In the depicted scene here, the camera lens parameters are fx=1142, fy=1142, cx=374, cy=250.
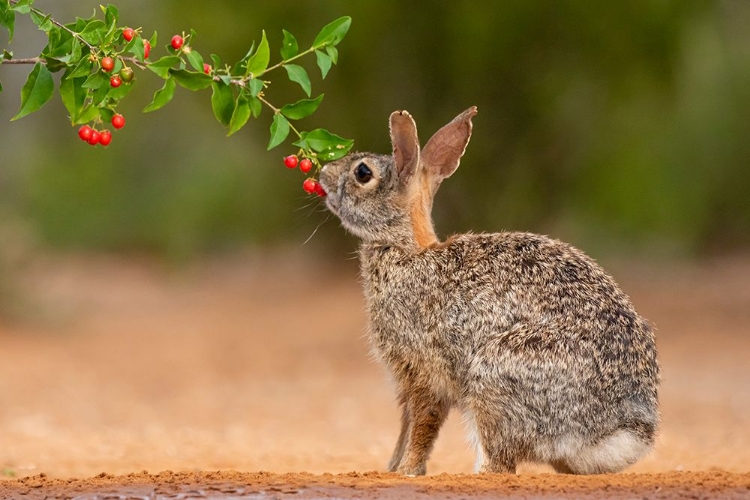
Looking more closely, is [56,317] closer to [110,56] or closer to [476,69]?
[476,69]

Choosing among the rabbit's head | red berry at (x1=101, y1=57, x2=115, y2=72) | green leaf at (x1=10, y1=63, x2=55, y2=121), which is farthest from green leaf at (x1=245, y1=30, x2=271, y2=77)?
the rabbit's head

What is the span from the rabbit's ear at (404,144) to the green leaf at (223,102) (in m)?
1.21

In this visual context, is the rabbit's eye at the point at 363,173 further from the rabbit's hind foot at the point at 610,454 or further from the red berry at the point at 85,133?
the rabbit's hind foot at the point at 610,454

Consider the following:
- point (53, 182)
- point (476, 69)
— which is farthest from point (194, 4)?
point (53, 182)

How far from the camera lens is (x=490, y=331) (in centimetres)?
587

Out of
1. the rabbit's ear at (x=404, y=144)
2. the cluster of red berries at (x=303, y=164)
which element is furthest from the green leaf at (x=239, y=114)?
the rabbit's ear at (x=404, y=144)

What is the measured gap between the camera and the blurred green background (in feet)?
52.4

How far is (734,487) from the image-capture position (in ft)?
15.9

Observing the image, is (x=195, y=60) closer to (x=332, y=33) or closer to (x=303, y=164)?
(x=332, y=33)

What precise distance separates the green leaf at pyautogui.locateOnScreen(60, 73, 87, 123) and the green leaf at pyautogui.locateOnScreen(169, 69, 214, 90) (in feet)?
1.51

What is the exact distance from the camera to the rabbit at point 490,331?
5637 mm

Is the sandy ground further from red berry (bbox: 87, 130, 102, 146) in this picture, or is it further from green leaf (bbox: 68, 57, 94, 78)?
green leaf (bbox: 68, 57, 94, 78)

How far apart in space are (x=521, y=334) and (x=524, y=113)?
11.5 meters

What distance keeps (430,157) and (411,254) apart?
0.59 meters
